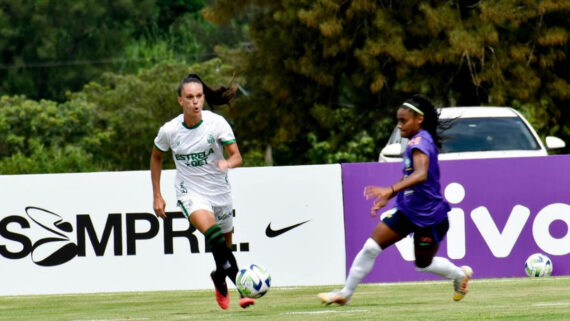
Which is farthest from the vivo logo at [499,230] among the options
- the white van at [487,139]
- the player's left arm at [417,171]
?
the player's left arm at [417,171]

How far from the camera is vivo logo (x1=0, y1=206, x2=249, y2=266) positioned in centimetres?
1442

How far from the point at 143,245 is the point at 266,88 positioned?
54.2ft

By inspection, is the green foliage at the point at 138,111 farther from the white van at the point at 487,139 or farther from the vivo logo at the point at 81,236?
the vivo logo at the point at 81,236

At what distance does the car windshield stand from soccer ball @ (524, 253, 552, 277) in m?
3.16

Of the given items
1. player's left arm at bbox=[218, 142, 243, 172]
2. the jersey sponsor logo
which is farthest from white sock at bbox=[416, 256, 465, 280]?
the jersey sponsor logo

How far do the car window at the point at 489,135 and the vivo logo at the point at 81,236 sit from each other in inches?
163

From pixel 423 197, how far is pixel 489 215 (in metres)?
4.98

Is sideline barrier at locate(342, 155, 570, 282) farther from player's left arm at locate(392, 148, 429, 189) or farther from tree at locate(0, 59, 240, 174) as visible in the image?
tree at locate(0, 59, 240, 174)

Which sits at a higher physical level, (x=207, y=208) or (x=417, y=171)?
(x=417, y=171)

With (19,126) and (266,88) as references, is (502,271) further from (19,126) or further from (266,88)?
(19,126)

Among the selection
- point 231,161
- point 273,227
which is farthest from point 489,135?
point 231,161

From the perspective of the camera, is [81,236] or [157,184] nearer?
[157,184]

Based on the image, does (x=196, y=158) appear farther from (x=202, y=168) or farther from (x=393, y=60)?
(x=393, y=60)

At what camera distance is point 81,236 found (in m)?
14.4
